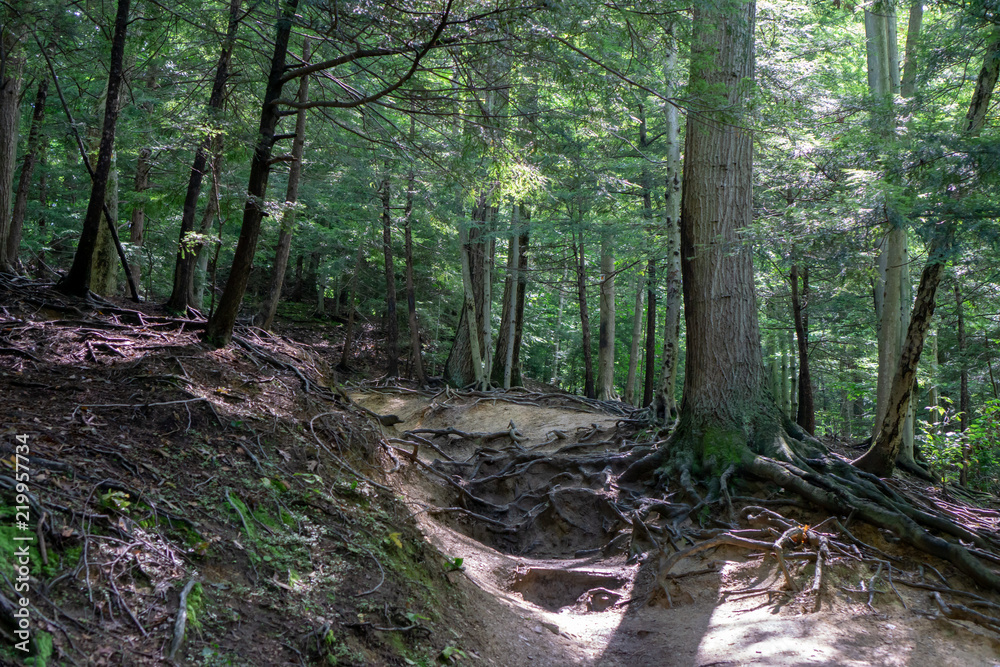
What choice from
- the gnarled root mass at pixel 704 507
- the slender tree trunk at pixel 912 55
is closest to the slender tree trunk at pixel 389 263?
the gnarled root mass at pixel 704 507

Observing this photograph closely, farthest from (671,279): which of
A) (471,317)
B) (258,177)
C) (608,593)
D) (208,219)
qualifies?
(208,219)

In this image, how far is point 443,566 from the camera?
16.6 ft

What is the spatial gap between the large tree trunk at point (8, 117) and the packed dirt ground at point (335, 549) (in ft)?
5.77

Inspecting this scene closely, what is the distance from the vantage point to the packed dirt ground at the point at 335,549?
3.01 metres

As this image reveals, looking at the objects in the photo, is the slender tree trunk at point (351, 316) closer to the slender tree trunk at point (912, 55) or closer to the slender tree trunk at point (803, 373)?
the slender tree trunk at point (803, 373)

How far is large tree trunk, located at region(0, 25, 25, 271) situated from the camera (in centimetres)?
734

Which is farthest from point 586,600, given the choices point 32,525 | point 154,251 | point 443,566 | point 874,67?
point 154,251

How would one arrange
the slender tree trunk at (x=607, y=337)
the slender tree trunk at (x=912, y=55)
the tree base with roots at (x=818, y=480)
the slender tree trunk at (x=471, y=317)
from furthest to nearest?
the slender tree trunk at (x=607, y=337), the slender tree trunk at (x=471, y=317), the slender tree trunk at (x=912, y=55), the tree base with roots at (x=818, y=480)

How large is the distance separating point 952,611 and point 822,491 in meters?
1.68

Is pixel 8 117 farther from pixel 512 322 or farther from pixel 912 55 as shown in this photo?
pixel 912 55

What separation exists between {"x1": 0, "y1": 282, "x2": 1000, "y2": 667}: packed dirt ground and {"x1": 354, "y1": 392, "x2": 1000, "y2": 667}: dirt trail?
0.02 m

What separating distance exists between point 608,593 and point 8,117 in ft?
32.9

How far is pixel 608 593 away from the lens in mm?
5918

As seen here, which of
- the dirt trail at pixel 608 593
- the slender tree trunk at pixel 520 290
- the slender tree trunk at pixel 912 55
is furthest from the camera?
the slender tree trunk at pixel 520 290
